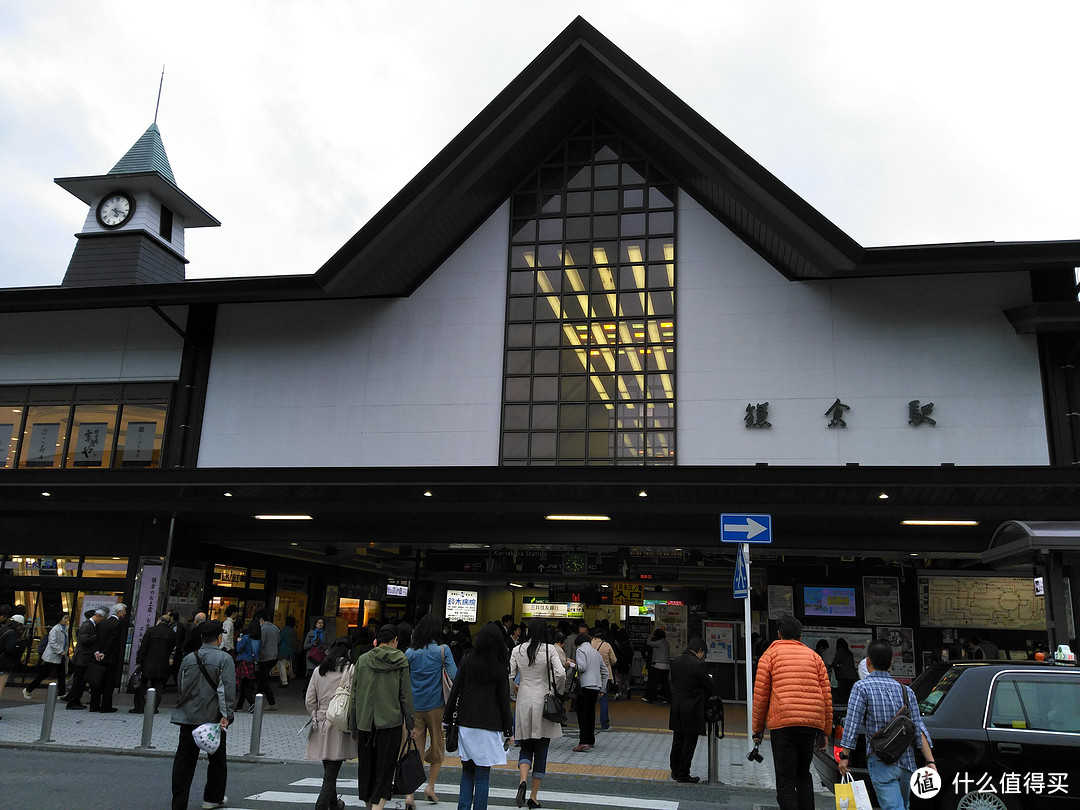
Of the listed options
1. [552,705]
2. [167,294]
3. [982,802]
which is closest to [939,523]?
[982,802]

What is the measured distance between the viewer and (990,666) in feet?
24.6

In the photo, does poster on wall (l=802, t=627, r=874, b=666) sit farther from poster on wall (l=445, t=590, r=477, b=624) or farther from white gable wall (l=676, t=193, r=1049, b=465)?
poster on wall (l=445, t=590, r=477, b=624)

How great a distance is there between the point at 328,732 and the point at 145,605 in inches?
463

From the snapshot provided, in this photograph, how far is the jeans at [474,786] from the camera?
24.3 feet

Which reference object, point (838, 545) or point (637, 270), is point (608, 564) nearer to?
point (838, 545)

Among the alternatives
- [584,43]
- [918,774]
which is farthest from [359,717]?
[584,43]

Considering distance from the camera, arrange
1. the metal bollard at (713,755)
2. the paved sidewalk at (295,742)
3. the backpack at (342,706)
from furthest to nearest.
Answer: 1. the paved sidewalk at (295,742)
2. the metal bollard at (713,755)
3. the backpack at (342,706)

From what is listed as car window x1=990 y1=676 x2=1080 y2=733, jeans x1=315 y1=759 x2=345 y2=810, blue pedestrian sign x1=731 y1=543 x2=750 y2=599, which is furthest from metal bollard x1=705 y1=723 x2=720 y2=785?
jeans x1=315 y1=759 x2=345 y2=810

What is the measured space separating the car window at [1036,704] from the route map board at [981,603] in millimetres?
11257

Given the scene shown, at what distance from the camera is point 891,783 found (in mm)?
6594

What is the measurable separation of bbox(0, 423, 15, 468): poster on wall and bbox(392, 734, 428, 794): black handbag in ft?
56.6

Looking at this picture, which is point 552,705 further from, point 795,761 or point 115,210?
point 115,210

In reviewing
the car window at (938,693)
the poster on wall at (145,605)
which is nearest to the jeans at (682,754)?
the car window at (938,693)

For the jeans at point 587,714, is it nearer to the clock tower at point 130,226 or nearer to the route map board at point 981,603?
the route map board at point 981,603
